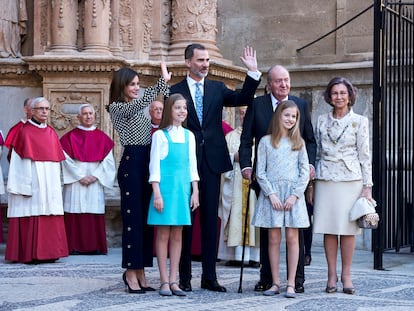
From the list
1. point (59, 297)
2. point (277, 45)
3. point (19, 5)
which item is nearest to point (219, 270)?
point (59, 297)

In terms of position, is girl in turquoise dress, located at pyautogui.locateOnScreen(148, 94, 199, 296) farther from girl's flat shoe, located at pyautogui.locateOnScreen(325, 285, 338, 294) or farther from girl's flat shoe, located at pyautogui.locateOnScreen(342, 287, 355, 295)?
girl's flat shoe, located at pyautogui.locateOnScreen(342, 287, 355, 295)

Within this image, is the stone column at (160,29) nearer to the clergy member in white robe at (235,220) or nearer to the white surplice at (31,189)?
the clergy member in white robe at (235,220)

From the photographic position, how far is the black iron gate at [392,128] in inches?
359

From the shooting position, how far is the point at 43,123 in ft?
32.5

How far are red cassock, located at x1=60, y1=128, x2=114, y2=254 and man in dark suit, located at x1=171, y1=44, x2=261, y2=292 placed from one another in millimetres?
3359

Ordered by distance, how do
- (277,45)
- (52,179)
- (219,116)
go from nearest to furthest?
(219,116), (52,179), (277,45)

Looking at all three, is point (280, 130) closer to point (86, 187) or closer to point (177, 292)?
point (177, 292)

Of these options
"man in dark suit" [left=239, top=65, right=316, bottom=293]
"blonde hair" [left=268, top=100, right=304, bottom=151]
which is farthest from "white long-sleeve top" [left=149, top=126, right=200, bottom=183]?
"blonde hair" [left=268, top=100, right=304, bottom=151]

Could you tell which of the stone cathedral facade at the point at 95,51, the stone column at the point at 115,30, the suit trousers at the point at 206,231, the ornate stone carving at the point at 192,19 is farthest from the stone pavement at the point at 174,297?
the ornate stone carving at the point at 192,19

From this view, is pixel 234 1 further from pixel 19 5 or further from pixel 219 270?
pixel 219 270

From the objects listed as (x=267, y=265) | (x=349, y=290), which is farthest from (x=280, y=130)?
(x=349, y=290)

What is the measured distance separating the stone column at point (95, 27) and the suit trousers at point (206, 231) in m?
3.69

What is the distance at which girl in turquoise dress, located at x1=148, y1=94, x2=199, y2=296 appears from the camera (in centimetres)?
693

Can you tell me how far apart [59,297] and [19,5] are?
539 centimetres
